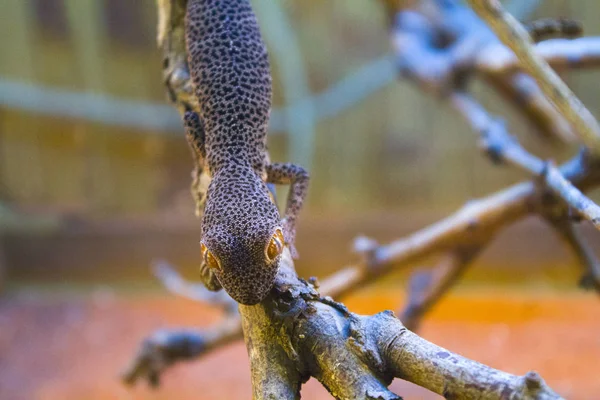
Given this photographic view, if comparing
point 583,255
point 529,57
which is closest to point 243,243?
point 529,57

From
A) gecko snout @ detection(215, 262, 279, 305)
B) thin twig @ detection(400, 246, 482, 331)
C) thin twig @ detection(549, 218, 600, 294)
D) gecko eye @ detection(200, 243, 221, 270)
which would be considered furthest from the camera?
thin twig @ detection(400, 246, 482, 331)

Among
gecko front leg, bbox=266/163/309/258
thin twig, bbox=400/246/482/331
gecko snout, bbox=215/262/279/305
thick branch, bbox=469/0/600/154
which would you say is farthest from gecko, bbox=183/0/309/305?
thin twig, bbox=400/246/482/331

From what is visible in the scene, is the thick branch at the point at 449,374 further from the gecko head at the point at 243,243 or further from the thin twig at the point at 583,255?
the thin twig at the point at 583,255

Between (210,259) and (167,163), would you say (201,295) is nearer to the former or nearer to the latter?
(210,259)

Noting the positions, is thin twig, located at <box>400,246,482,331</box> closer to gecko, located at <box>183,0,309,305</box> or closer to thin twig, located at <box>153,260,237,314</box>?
thin twig, located at <box>153,260,237,314</box>

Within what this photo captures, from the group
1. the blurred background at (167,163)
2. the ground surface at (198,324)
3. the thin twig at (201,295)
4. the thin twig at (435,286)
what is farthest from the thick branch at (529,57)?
the blurred background at (167,163)

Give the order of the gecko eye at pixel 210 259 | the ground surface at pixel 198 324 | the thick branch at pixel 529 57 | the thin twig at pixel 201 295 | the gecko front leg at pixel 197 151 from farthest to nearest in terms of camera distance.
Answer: the ground surface at pixel 198 324
the thin twig at pixel 201 295
the gecko front leg at pixel 197 151
the thick branch at pixel 529 57
the gecko eye at pixel 210 259

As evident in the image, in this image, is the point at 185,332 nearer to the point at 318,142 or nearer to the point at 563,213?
the point at 563,213
